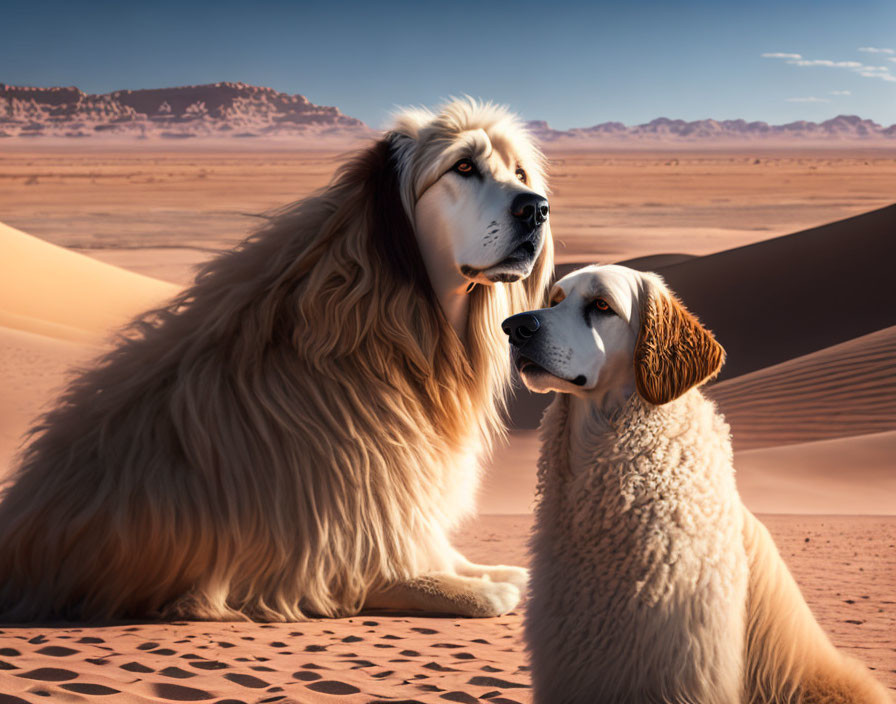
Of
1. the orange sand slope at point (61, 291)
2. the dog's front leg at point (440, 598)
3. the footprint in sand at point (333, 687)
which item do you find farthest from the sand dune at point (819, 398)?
the orange sand slope at point (61, 291)

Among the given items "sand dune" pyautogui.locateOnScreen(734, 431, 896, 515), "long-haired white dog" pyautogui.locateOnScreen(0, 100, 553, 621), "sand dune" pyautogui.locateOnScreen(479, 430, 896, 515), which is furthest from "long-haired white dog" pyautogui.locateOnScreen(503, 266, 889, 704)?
"sand dune" pyautogui.locateOnScreen(734, 431, 896, 515)

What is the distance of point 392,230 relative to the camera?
4289mm

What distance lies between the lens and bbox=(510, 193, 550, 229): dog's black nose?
157 inches

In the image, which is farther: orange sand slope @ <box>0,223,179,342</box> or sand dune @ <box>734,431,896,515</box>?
orange sand slope @ <box>0,223,179,342</box>

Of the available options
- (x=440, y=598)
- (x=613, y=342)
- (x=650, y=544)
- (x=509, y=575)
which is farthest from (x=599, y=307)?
(x=509, y=575)

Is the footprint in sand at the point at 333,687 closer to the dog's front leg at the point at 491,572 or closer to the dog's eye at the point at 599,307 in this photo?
the dog's front leg at the point at 491,572

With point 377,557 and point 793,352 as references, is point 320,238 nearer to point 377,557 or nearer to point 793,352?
point 377,557

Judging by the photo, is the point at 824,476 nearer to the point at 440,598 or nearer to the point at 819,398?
the point at 819,398

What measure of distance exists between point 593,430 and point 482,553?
161 inches

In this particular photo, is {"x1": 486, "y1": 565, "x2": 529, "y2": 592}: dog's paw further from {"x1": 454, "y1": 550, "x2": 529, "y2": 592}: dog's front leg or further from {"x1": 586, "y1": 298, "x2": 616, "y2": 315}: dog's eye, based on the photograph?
{"x1": 586, "y1": 298, "x2": 616, "y2": 315}: dog's eye

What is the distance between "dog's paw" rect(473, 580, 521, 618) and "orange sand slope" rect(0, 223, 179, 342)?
14139mm

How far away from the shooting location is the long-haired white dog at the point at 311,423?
4156 mm

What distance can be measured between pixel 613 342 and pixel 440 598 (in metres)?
2.02

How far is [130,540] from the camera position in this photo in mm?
4105
